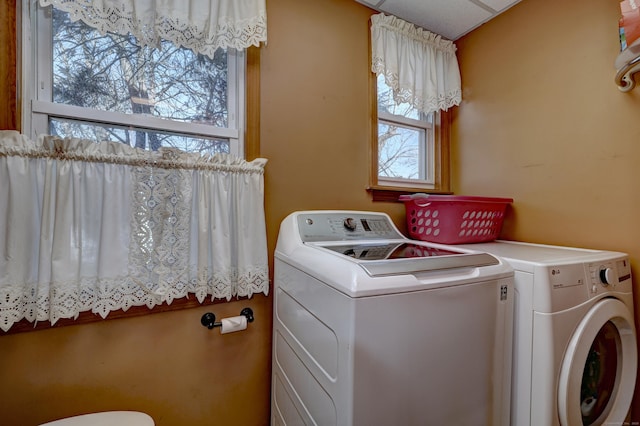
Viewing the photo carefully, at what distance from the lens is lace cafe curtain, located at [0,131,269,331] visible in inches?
34.4

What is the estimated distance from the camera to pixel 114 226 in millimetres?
988

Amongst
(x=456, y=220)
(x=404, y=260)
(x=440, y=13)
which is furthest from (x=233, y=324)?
(x=440, y=13)

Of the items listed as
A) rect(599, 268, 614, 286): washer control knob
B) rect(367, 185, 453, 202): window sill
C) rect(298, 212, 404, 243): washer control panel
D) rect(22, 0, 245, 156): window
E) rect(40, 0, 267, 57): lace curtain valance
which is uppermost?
rect(40, 0, 267, 57): lace curtain valance

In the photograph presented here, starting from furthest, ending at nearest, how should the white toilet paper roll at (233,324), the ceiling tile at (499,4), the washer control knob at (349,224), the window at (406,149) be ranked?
1. the window at (406,149)
2. the ceiling tile at (499,4)
3. the washer control knob at (349,224)
4. the white toilet paper roll at (233,324)

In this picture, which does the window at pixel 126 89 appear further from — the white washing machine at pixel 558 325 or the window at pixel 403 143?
the white washing machine at pixel 558 325

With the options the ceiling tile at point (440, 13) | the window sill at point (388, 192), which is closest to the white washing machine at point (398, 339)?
the window sill at point (388, 192)

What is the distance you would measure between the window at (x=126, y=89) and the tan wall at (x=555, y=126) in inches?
62.0

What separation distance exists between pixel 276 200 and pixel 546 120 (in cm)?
155

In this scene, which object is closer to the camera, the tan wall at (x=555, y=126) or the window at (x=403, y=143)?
the tan wall at (x=555, y=126)

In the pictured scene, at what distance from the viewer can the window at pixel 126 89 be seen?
0.98m

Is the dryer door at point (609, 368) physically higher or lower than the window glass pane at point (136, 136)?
lower

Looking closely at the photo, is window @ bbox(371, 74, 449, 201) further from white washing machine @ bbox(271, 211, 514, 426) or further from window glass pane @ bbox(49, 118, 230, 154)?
window glass pane @ bbox(49, 118, 230, 154)

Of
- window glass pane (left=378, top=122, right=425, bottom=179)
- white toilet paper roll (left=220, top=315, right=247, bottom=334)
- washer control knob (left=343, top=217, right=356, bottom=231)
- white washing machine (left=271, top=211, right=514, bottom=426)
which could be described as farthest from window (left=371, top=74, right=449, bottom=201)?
white toilet paper roll (left=220, top=315, right=247, bottom=334)

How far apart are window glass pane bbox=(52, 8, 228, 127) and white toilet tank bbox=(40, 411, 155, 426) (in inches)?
44.6
